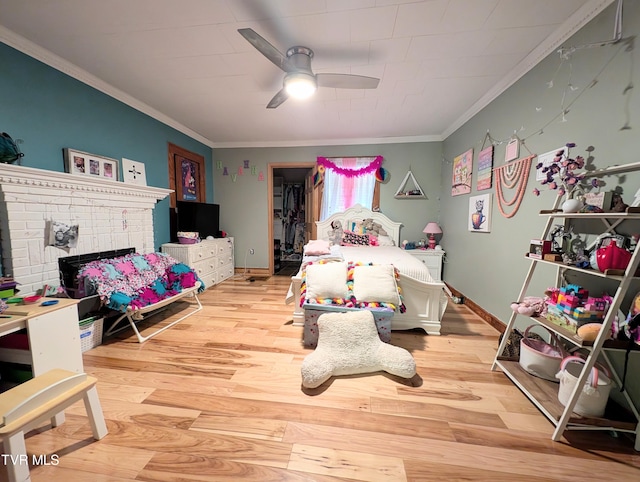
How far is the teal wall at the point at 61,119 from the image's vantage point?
1.92 meters

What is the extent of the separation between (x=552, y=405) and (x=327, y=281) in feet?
5.30

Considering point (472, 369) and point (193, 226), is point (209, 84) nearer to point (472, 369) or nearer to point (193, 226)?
point (193, 226)

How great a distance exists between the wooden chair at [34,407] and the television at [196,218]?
2.82 meters

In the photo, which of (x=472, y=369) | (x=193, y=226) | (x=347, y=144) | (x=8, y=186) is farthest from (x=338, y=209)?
(x=8, y=186)

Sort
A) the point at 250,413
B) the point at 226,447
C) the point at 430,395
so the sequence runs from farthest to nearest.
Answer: the point at 430,395, the point at 250,413, the point at 226,447

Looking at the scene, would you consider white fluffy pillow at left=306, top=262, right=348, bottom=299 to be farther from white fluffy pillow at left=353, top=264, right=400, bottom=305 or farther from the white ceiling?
the white ceiling

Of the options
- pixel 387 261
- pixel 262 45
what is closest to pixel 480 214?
pixel 387 261

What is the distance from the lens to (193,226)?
12.7 ft

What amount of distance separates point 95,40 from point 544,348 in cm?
405

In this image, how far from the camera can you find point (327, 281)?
225 cm

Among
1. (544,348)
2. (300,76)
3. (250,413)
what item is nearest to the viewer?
(250,413)

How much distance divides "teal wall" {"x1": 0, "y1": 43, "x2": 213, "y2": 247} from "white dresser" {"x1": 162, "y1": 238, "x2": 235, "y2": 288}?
1.57 ft

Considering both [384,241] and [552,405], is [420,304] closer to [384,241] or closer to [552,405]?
[552,405]

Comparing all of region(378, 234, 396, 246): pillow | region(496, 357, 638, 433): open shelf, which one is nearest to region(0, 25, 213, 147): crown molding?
region(378, 234, 396, 246): pillow
